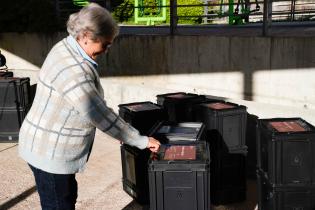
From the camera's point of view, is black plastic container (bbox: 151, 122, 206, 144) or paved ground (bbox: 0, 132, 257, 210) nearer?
black plastic container (bbox: 151, 122, 206, 144)

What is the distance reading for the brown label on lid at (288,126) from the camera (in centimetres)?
409

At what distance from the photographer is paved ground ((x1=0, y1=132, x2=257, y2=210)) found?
197 inches

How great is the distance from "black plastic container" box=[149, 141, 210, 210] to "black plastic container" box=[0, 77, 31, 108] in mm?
4528

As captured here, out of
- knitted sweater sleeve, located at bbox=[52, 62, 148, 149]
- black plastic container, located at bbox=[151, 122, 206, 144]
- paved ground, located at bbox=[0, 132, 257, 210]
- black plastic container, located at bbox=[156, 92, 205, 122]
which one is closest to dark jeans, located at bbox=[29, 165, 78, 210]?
knitted sweater sleeve, located at bbox=[52, 62, 148, 149]

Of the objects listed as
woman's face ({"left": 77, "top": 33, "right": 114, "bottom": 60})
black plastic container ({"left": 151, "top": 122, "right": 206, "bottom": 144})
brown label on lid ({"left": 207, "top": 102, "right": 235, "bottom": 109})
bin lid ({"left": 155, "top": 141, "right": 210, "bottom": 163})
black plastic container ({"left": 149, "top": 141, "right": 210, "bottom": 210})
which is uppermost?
woman's face ({"left": 77, "top": 33, "right": 114, "bottom": 60})

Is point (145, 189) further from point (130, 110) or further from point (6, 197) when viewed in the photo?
point (6, 197)


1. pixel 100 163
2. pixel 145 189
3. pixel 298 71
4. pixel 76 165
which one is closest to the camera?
pixel 76 165

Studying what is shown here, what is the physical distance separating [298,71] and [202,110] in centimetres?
278

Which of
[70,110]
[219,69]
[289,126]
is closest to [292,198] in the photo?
[289,126]

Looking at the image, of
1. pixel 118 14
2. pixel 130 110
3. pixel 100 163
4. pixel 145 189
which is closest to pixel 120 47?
pixel 100 163

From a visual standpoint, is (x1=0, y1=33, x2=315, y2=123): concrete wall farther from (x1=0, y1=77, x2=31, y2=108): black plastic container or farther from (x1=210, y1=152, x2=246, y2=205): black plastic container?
(x1=0, y1=77, x2=31, y2=108): black plastic container

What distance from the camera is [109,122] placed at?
109 inches

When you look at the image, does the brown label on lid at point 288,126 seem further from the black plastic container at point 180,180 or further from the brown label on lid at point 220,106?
the black plastic container at point 180,180

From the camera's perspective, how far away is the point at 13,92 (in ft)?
24.3
